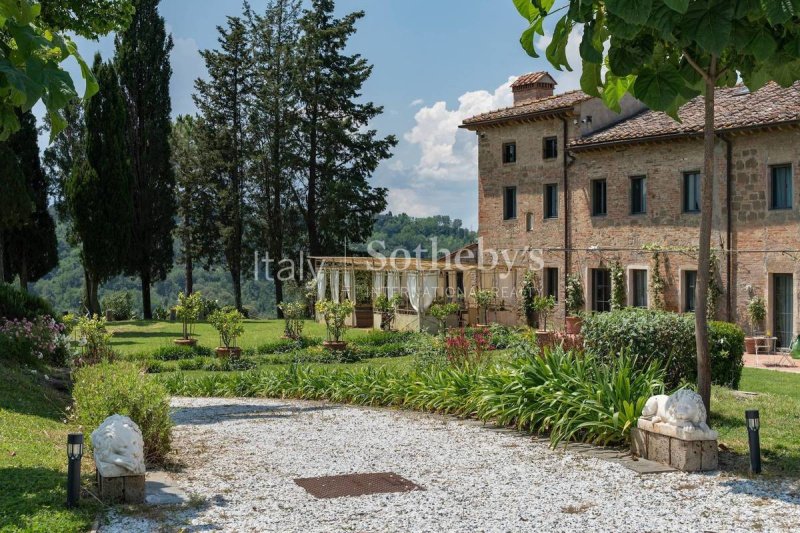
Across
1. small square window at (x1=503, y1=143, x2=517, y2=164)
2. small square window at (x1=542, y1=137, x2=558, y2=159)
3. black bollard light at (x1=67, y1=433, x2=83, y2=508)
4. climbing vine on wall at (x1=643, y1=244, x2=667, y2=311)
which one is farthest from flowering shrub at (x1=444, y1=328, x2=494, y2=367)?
small square window at (x1=503, y1=143, x2=517, y2=164)

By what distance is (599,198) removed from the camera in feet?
85.9

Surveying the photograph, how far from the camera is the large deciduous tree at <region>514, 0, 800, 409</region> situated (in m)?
5.05

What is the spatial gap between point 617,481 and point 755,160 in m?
17.3

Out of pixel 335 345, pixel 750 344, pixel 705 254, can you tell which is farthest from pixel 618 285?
pixel 705 254

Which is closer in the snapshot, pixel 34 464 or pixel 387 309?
pixel 34 464

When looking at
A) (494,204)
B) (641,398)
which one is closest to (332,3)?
(494,204)

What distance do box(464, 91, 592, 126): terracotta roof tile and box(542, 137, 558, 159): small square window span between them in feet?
3.25

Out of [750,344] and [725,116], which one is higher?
[725,116]

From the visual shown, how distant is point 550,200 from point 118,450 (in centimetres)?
2316

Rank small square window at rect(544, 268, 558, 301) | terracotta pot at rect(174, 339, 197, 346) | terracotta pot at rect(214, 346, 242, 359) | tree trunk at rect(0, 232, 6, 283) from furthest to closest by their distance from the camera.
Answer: tree trunk at rect(0, 232, 6, 283) < small square window at rect(544, 268, 558, 301) < terracotta pot at rect(174, 339, 197, 346) < terracotta pot at rect(214, 346, 242, 359)

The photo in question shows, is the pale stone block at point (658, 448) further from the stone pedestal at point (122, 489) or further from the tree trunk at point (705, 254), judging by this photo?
the stone pedestal at point (122, 489)

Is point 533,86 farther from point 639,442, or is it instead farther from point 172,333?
point 639,442

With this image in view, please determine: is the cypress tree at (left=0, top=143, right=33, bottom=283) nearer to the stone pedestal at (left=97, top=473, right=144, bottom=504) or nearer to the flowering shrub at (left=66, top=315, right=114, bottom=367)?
the flowering shrub at (left=66, top=315, right=114, bottom=367)

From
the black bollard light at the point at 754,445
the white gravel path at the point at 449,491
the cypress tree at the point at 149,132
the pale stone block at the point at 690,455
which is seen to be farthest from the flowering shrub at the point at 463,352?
the cypress tree at the point at 149,132
